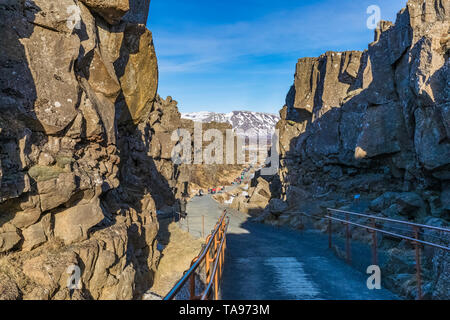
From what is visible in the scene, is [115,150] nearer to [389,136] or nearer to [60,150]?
[60,150]

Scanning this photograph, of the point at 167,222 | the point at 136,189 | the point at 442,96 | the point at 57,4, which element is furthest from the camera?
the point at 167,222

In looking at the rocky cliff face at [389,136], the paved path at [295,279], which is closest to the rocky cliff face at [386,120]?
the rocky cliff face at [389,136]

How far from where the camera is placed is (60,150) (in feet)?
27.9

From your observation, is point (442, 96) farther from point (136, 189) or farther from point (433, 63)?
point (136, 189)

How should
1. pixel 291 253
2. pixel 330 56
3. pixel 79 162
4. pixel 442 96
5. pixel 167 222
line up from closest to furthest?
pixel 79 162 → pixel 291 253 → pixel 442 96 → pixel 167 222 → pixel 330 56

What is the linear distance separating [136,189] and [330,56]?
87.6 feet

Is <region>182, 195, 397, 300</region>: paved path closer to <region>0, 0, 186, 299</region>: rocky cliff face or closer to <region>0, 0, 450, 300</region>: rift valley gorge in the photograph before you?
<region>0, 0, 450, 300</region>: rift valley gorge

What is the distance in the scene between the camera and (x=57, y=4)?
8.44 m

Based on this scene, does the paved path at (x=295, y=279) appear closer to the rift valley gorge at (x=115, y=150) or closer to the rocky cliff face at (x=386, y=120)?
the rift valley gorge at (x=115, y=150)

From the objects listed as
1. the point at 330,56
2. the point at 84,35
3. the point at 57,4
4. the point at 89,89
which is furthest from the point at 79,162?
the point at 330,56

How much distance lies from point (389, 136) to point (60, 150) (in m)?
17.2

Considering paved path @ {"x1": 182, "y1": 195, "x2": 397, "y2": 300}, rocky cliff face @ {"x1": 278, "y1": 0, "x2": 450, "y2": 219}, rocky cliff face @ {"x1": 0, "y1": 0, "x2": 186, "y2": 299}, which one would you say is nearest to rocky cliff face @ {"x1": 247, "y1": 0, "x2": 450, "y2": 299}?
rocky cliff face @ {"x1": 278, "y1": 0, "x2": 450, "y2": 219}

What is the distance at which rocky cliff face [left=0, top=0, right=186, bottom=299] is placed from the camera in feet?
23.0

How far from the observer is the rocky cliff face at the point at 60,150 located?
701 centimetres
